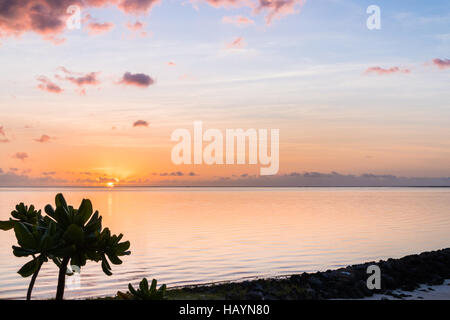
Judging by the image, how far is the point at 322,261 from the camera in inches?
1198

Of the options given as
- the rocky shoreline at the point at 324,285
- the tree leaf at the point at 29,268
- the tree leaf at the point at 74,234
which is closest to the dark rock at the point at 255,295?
the rocky shoreline at the point at 324,285

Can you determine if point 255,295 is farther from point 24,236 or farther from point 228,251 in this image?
point 228,251

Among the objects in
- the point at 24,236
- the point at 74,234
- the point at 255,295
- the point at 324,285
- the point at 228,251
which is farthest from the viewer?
the point at 228,251

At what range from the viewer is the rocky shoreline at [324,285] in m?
15.6

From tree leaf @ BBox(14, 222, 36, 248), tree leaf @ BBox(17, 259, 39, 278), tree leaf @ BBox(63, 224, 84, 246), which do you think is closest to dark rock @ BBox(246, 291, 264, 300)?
tree leaf @ BBox(63, 224, 84, 246)

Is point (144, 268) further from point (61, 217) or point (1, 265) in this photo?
point (61, 217)

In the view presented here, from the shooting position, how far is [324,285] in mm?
17234

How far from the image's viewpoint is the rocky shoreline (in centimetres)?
1564

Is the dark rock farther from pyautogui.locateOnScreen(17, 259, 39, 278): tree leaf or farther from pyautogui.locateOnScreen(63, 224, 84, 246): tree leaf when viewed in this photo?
pyautogui.locateOnScreen(17, 259, 39, 278): tree leaf

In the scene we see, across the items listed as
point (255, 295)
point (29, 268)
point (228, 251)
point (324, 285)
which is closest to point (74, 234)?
point (29, 268)

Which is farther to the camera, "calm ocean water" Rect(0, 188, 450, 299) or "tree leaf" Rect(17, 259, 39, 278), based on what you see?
"calm ocean water" Rect(0, 188, 450, 299)

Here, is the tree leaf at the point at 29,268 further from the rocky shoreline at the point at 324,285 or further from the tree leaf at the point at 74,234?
the rocky shoreline at the point at 324,285
